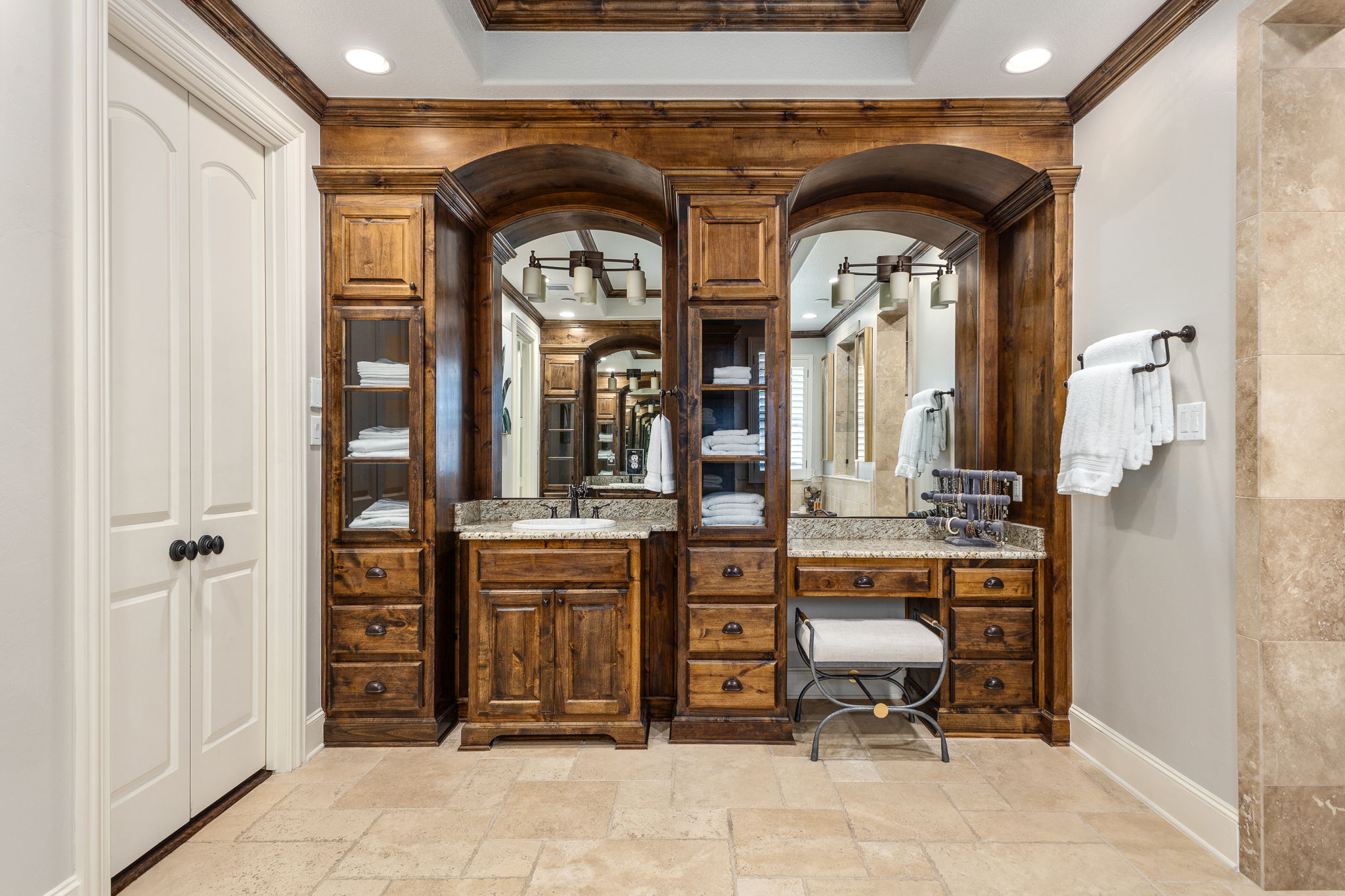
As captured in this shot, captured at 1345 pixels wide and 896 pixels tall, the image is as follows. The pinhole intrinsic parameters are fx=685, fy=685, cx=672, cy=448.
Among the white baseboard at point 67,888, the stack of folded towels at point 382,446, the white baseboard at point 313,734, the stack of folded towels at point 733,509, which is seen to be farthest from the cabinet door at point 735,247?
the white baseboard at point 67,888

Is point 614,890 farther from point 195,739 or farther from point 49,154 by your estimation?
point 49,154

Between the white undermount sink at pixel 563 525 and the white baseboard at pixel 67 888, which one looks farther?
the white undermount sink at pixel 563 525

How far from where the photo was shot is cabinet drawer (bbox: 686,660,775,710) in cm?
277

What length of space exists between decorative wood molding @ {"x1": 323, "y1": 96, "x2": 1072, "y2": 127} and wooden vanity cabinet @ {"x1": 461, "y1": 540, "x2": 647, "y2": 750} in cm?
171

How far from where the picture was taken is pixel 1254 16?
1901mm

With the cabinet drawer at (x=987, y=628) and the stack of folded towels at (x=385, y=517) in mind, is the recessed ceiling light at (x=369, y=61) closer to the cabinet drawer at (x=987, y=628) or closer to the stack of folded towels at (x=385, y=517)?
the stack of folded towels at (x=385, y=517)

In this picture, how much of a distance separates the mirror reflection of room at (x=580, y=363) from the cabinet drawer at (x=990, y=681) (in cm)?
162

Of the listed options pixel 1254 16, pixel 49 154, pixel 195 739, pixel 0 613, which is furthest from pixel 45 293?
pixel 1254 16

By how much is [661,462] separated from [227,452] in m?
1.64

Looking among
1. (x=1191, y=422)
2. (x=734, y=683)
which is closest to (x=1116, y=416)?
(x=1191, y=422)

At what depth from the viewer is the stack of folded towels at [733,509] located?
2.83 meters

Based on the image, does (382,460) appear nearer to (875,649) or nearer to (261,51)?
(261,51)

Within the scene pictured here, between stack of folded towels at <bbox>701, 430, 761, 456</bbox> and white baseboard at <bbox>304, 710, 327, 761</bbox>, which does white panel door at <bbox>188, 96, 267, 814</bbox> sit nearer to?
white baseboard at <bbox>304, 710, 327, 761</bbox>

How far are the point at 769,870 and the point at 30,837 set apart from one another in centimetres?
175
